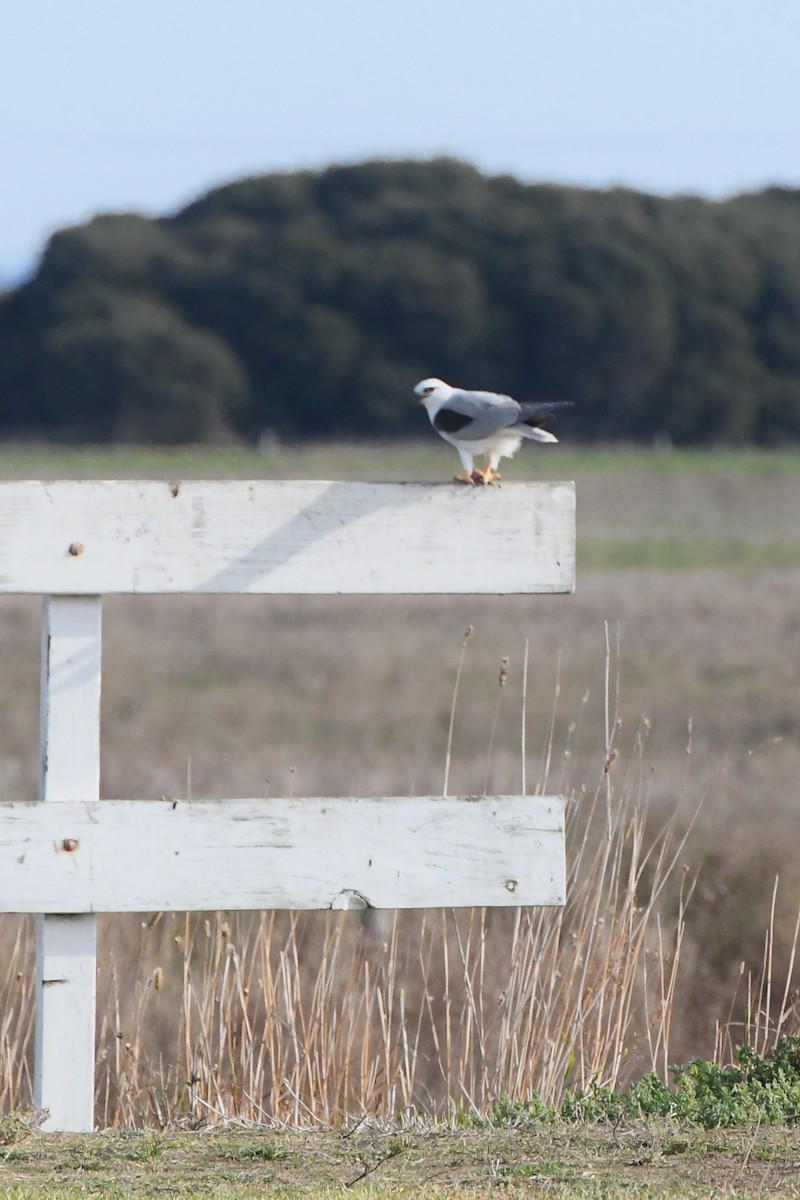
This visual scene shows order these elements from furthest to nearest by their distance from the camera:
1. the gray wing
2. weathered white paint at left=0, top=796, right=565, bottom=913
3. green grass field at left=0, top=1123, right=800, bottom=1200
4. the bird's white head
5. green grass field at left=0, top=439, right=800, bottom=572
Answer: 1. green grass field at left=0, top=439, right=800, bottom=572
2. the bird's white head
3. the gray wing
4. weathered white paint at left=0, top=796, right=565, bottom=913
5. green grass field at left=0, top=1123, right=800, bottom=1200

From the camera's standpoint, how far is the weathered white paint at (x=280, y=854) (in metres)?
3.80

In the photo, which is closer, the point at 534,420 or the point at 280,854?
the point at 280,854

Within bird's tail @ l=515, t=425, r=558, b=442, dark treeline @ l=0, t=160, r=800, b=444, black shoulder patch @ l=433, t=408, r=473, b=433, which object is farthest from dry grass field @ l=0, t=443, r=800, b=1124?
dark treeline @ l=0, t=160, r=800, b=444

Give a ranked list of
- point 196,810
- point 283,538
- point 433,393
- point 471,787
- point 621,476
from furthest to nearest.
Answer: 1. point 621,476
2. point 471,787
3. point 433,393
4. point 283,538
5. point 196,810

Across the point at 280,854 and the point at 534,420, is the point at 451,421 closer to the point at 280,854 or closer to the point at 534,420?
the point at 534,420

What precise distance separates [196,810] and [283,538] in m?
0.65

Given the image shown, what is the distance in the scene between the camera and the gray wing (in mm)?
4328

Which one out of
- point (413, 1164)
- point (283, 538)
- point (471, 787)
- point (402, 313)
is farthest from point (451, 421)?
point (402, 313)

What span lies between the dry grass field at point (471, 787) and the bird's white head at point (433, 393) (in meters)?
0.76

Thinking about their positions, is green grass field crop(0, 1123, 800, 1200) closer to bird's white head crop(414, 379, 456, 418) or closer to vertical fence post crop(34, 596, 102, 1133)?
vertical fence post crop(34, 596, 102, 1133)

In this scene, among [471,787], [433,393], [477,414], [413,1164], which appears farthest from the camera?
[471,787]

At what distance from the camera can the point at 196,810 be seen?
3.85 m

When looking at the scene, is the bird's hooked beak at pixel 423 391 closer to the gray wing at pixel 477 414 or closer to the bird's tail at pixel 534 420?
the gray wing at pixel 477 414

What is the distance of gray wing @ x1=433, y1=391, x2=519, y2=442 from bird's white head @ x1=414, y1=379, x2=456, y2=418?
0.09 metres
